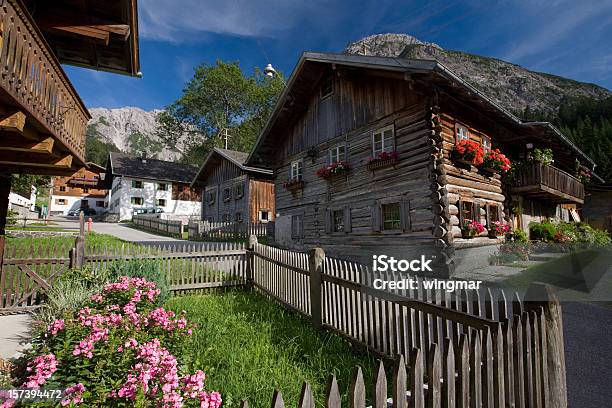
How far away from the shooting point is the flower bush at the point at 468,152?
11.5 metres

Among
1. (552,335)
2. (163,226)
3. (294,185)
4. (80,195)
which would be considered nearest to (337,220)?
(294,185)

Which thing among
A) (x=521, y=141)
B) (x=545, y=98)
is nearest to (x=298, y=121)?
(x=521, y=141)

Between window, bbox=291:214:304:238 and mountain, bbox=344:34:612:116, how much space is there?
76482mm

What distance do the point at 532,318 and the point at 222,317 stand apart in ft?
17.4

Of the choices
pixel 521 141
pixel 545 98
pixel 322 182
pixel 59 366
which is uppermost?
pixel 545 98

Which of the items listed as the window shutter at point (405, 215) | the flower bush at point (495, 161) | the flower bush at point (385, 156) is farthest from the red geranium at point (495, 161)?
the window shutter at point (405, 215)

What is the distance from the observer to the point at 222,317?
6.33m

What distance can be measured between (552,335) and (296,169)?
16.3 meters

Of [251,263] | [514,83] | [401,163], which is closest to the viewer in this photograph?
[251,263]

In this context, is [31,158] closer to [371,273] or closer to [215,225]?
[371,273]

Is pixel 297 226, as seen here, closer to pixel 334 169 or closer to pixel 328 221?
pixel 328 221

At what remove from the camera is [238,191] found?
2834cm

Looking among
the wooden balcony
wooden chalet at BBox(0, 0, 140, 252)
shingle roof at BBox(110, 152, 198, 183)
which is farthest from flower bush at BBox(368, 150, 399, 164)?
shingle roof at BBox(110, 152, 198, 183)

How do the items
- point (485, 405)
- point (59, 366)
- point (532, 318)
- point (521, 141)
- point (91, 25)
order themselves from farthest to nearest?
point (521, 141) → point (91, 25) → point (59, 366) → point (532, 318) → point (485, 405)
